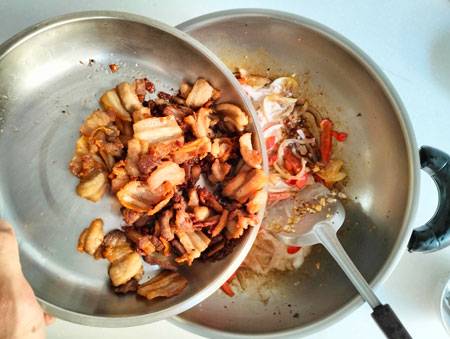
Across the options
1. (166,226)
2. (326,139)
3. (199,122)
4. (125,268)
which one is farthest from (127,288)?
(326,139)

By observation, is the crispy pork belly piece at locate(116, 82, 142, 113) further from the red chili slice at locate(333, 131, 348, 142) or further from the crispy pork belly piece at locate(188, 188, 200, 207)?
the red chili slice at locate(333, 131, 348, 142)

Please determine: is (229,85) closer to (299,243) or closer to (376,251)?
(299,243)

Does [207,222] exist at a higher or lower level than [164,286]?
higher

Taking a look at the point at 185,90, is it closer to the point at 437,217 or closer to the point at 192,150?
the point at 192,150

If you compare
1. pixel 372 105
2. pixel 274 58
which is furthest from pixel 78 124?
pixel 372 105

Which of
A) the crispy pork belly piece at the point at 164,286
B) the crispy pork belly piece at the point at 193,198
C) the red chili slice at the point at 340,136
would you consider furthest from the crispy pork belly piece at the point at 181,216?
the red chili slice at the point at 340,136

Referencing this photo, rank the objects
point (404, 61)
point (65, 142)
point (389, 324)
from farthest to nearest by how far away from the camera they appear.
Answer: point (404, 61), point (65, 142), point (389, 324)

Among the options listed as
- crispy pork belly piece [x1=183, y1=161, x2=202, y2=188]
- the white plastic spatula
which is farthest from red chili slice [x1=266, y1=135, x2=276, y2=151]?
crispy pork belly piece [x1=183, y1=161, x2=202, y2=188]
